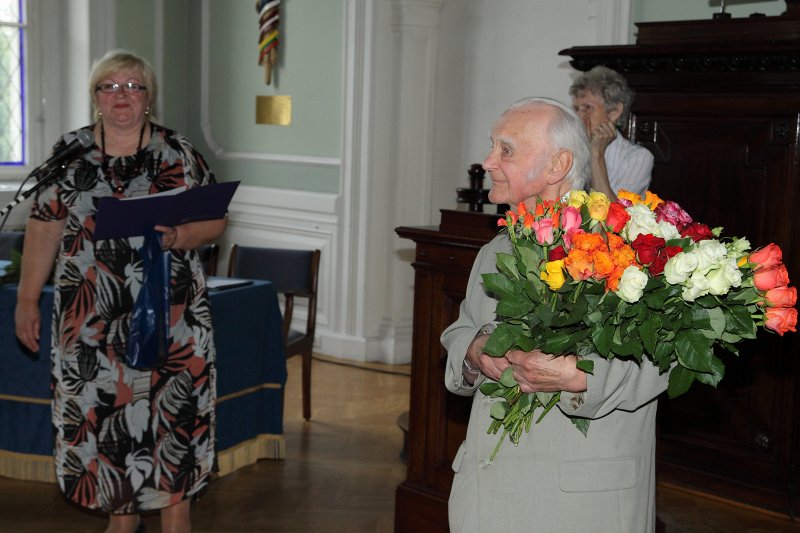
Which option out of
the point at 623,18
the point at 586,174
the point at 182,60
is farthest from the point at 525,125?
the point at 182,60

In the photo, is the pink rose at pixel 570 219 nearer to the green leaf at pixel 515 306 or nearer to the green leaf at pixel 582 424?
the green leaf at pixel 515 306

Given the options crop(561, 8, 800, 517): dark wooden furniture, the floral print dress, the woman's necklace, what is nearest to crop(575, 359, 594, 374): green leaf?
the floral print dress

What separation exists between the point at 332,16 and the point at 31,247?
4259 mm

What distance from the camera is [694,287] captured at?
5.68 ft

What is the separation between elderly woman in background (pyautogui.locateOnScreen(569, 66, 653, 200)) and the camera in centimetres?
420

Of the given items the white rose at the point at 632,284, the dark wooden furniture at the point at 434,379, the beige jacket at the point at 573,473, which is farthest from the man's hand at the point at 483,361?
the dark wooden furniture at the point at 434,379

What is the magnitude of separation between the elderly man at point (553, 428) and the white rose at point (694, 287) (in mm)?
226

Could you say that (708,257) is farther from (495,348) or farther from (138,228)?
(138,228)

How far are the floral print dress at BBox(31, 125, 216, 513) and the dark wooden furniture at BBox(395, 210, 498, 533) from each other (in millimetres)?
792

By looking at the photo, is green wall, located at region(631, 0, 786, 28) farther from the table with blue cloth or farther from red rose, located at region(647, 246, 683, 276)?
red rose, located at region(647, 246, 683, 276)

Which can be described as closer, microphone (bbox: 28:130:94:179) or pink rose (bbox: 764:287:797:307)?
pink rose (bbox: 764:287:797:307)

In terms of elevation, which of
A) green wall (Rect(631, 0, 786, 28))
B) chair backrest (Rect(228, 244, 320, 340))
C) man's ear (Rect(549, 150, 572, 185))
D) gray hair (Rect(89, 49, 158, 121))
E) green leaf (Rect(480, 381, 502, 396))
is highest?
green wall (Rect(631, 0, 786, 28))

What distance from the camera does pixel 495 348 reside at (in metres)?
1.89

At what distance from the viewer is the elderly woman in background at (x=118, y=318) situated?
3.44 metres
